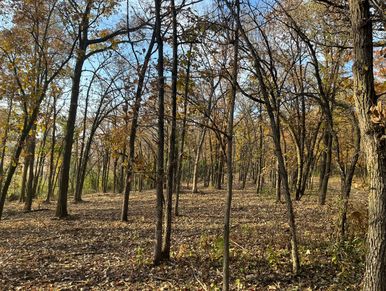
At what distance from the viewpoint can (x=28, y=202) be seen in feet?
57.8

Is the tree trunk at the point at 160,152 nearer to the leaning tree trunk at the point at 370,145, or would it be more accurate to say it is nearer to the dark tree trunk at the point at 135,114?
the dark tree trunk at the point at 135,114

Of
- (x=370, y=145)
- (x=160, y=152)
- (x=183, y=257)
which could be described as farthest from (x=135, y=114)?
(x=370, y=145)

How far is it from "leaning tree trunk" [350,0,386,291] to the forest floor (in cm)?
149

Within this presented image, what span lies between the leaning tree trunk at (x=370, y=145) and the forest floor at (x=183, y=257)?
58.5 inches

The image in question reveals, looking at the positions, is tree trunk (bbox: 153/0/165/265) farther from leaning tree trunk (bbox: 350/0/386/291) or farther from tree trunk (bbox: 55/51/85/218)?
tree trunk (bbox: 55/51/85/218)

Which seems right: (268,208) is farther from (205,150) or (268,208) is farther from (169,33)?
(205,150)


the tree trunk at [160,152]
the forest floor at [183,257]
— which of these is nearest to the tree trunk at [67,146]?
the forest floor at [183,257]

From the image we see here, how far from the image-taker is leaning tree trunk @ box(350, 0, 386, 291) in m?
3.82

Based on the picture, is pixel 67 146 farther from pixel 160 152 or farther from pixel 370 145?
pixel 370 145

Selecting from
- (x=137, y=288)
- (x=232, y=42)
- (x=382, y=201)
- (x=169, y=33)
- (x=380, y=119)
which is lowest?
(x=137, y=288)

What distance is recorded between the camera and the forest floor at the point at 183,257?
231 inches

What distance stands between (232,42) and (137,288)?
460 centimetres

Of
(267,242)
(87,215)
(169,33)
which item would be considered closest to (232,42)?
(169,33)

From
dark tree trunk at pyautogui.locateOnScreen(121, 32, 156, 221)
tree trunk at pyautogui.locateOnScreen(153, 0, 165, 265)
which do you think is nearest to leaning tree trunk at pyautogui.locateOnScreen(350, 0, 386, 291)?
tree trunk at pyautogui.locateOnScreen(153, 0, 165, 265)
